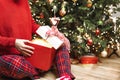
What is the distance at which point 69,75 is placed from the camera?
5.65 feet

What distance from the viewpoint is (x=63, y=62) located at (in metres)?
1.81

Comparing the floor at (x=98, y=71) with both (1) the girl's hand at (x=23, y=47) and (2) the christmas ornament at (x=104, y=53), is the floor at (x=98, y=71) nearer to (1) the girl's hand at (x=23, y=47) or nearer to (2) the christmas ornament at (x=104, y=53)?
(2) the christmas ornament at (x=104, y=53)

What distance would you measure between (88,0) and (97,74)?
65 centimetres

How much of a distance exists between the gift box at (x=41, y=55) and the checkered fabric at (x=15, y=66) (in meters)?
0.05

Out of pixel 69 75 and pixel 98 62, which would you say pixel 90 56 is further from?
pixel 69 75

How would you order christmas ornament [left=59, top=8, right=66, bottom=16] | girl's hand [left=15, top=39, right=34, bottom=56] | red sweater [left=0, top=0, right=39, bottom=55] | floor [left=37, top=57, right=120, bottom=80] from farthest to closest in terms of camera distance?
1. christmas ornament [left=59, top=8, right=66, bottom=16]
2. floor [left=37, top=57, right=120, bottom=80]
3. red sweater [left=0, top=0, right=39, bottom=55]
4. girl's hand [left=15, top=39, right=34, bottom=56]

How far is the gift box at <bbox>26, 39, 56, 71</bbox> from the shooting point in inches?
66.7

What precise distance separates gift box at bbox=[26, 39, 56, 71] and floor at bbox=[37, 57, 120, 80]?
0.17m

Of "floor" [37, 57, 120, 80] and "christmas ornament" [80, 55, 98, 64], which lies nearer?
"floor" [37, 57, 120, 80]

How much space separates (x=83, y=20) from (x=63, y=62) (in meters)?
0.57

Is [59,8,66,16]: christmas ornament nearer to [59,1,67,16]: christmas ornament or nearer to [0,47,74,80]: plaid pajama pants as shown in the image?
[59,1,67,16]: christmas ornament

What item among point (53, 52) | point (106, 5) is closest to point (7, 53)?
point (53, 52)

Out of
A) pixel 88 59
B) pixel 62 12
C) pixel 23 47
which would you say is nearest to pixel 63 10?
pixel 62 12

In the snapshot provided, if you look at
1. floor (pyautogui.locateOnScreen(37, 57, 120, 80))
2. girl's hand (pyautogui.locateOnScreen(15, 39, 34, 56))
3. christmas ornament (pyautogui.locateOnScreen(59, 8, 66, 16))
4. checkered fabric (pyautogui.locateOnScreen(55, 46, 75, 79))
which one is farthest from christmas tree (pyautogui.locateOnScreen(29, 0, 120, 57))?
girl's hand (pyautogui.locateOnScreen(15, 39, 34, 56))
